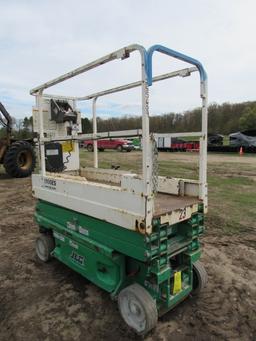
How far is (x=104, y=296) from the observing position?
10.1ft

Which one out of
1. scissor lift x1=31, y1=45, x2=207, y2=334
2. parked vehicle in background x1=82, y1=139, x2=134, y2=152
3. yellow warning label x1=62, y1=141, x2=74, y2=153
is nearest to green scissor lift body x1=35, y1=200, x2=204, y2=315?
scissor lift x1=31, y1=45, x2=207, y2=334

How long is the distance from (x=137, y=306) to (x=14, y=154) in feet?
27.3

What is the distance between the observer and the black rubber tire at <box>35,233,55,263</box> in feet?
12.1

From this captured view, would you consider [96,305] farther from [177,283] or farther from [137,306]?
[177,283]

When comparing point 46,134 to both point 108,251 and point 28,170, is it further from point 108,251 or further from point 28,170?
point 28,170

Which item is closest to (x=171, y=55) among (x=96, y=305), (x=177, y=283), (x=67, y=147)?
(x=177, y=283)

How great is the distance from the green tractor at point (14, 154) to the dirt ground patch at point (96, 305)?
5.98 m

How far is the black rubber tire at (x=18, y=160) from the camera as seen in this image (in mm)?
9688

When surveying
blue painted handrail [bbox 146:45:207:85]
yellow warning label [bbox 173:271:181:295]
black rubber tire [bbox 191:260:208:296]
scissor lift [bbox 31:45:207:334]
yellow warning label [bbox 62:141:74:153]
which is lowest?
black rubber tire [bbox 191:260:208:296]

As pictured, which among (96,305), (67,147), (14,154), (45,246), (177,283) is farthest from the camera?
(14,154)

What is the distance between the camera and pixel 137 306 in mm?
2492

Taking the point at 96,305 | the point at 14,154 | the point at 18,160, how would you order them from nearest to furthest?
the point at 96,305 → the point at 14,154 → the point at 18,160

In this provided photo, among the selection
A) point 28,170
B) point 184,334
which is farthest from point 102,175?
point 28,170

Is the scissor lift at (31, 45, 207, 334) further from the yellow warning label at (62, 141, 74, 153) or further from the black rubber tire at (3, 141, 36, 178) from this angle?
the black rubber tire at (3, 141, 36, 178)
